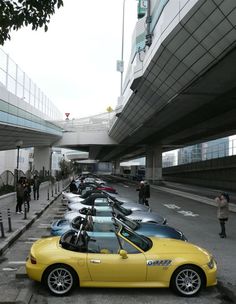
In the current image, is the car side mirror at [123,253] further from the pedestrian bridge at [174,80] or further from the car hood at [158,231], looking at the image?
the pedestrian bridge at [174,80]

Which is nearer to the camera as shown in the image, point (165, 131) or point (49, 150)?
point (165, 131)

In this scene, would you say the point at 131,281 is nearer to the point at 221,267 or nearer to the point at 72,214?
the point at 221,267

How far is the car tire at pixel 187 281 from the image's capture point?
8.05m

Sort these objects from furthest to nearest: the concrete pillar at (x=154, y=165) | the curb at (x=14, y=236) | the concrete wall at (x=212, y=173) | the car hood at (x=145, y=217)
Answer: the concrete pillar at (x=154, y=165)
the concrete wall at (x=212, y=173)
the car hood at (x=145, y=217)
the curb at (x=14, y=236)

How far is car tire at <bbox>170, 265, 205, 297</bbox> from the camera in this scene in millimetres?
8055

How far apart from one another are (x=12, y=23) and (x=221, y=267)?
25.1 feet

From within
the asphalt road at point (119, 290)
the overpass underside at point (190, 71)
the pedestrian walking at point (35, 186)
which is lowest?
the asphalt road at point (119, 290)

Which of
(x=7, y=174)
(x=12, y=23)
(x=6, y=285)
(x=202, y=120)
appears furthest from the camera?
(x=202, y=120)

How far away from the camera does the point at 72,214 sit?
49.4 ft

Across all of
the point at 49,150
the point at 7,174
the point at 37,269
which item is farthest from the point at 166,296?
the point at 49,150

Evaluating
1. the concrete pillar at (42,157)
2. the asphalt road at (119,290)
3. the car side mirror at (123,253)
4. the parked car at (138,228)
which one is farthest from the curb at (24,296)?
the concrete pillar at (42,157)

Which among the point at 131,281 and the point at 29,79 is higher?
the point at 29,79

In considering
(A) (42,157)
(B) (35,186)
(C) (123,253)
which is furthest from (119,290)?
(A) (42,157)

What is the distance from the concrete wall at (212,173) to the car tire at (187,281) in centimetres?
4377
